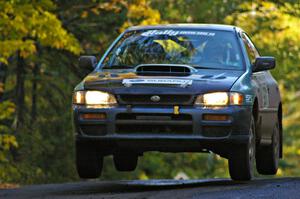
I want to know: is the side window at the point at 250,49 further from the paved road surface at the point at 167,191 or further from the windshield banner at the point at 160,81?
the windshield banner at the point at 160,81

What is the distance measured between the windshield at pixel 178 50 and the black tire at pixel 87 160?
1087 mm

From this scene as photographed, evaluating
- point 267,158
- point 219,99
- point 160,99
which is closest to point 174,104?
point 160,99

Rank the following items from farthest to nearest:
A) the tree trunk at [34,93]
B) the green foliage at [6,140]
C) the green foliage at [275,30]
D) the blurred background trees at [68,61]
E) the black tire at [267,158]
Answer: the tree trunk at [34,93], the green foliage at [275,30], the blurred background trees at [68,61], the green foliage at [6,140], the black tire at [267,158]

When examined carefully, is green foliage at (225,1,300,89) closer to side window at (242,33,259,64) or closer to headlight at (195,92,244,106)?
side window at (242,33,259,64)

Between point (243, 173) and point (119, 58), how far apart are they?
2.06 meters

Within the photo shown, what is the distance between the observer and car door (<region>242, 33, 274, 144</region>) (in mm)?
12814

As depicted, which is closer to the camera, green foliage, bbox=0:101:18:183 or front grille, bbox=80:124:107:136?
front grille, bbox=80:124:107:136

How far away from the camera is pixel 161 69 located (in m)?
12.2

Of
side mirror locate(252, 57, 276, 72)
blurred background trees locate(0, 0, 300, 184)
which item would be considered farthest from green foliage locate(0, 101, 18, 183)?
side mirror locate(252, 57, 276, 72)

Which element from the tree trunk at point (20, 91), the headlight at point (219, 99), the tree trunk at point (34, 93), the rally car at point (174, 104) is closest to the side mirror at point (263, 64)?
the rally car at point (174, 104)

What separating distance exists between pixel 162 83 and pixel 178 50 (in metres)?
1.29

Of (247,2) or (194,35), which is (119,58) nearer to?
(194,35)

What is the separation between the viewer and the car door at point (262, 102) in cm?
1281

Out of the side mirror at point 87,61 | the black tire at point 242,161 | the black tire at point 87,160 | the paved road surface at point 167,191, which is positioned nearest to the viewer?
the paved road surface at point 167,191
